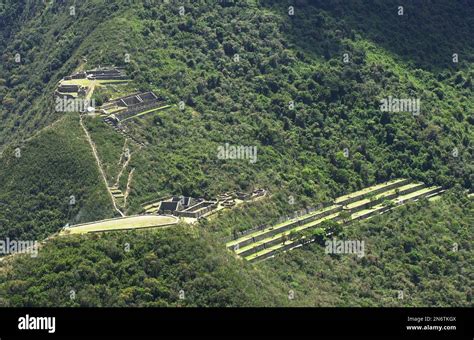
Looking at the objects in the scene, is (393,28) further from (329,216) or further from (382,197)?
(329,216)

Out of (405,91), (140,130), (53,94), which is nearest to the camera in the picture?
(140,130)

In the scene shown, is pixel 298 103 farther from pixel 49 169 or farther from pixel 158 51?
pixel 49 169

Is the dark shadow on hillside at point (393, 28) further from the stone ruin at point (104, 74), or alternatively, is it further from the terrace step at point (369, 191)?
the stone ruin at point (104, 74)

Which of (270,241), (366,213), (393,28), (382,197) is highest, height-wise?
(393,28)

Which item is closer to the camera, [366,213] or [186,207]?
[186,207]

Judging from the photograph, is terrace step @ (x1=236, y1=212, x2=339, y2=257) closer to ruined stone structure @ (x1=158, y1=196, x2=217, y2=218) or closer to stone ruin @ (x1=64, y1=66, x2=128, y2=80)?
ruined stone structure @ (x1=158, y1=196, x2=217, y2=218)

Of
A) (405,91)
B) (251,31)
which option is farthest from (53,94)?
(405,91)

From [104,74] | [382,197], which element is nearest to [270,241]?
[382,197]
